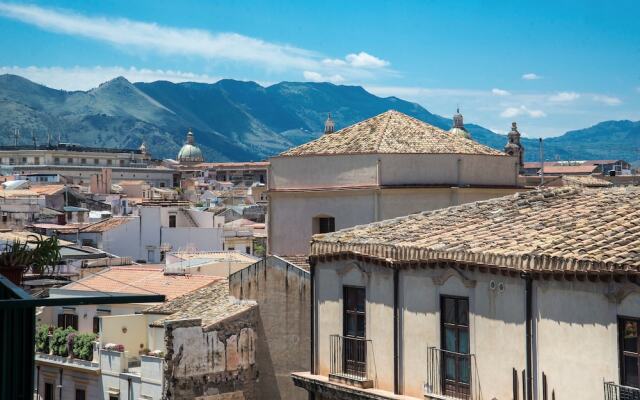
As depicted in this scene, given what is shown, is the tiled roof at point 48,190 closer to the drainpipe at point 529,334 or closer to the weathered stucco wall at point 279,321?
the weathered stucco wall at point 279,321

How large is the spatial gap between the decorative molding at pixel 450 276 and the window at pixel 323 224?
915cm

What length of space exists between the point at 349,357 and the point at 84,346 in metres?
14.7

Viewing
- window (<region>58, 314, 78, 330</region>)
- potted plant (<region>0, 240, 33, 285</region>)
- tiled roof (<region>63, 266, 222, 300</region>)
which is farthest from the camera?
window (<region>58, 314, 78, 330</region>)

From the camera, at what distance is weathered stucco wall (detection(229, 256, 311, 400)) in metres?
23.5

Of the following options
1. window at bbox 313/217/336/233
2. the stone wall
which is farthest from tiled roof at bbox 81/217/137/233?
the stone wall

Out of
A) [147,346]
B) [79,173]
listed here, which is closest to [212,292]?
[147,346]

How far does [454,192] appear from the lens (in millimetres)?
25781

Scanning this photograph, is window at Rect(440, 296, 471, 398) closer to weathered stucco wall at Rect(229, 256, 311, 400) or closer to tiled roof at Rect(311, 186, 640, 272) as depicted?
tiled roof at Rect(311, 186, 640, 272)

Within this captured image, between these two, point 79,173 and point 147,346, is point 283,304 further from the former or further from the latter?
point 79,173

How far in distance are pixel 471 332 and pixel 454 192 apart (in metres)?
9.44

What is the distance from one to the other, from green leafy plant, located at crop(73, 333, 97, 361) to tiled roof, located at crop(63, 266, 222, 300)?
202 centimetres

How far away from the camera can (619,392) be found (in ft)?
45.1

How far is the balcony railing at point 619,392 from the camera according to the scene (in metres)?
13.5

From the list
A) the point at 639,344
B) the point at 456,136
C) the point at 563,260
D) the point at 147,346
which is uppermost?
the point at 456,136
